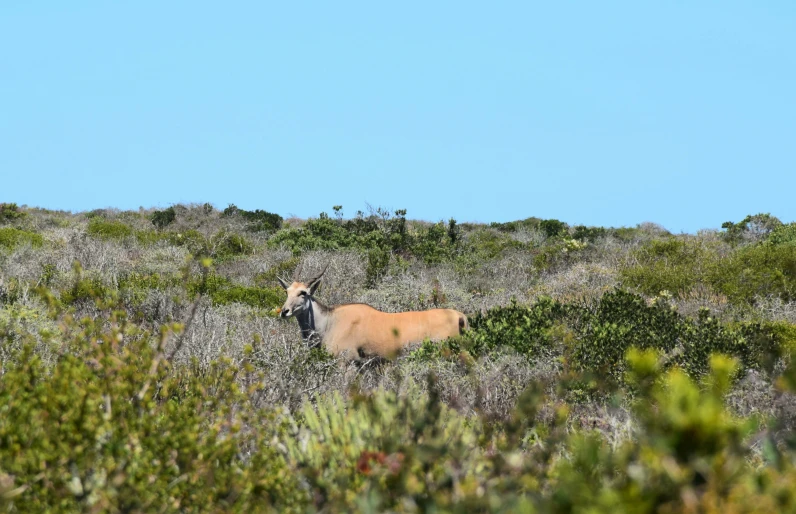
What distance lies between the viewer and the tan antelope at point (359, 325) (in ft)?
35.7

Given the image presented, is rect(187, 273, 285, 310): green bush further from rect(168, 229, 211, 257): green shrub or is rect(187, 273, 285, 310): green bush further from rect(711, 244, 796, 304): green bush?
rect(711, 244, 796, 304): green bush

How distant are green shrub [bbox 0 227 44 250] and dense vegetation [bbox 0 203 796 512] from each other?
13 centimetres

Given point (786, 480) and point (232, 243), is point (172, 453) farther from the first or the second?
point (232, 243)

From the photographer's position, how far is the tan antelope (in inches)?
428

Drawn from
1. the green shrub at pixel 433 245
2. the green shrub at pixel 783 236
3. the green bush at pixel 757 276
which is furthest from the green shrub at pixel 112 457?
the green shrub at pixel 783 236

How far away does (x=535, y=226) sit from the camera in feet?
108

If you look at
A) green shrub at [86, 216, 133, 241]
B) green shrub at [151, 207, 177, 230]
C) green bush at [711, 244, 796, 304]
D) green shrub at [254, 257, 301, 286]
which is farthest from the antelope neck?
green shrub at [151, 207, 177, 230]

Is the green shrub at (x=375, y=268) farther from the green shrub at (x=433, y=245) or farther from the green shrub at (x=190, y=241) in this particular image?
the green shrub at (x=190, y=241)

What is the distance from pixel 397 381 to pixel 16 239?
1749 centimetres

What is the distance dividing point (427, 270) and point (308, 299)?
317 inches

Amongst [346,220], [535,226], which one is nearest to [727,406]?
[346,220]

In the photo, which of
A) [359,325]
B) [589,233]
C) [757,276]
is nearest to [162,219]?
[589,233]

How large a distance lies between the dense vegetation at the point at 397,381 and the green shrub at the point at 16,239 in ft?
0.42

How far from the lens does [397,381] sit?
5133 mm
